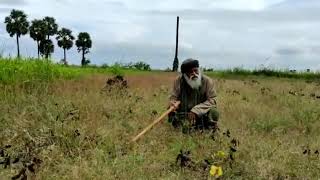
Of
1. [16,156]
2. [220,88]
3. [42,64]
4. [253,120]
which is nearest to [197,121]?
[253,120]

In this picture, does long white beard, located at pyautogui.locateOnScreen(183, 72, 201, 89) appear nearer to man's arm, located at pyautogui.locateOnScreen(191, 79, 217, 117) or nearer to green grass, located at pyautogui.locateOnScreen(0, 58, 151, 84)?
man's arm, located at pyautogui.locateOnScreen(191, 79, 217, 117)

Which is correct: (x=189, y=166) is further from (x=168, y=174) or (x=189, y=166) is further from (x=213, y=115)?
(x=213, y=115)

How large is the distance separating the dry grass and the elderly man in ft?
0.68

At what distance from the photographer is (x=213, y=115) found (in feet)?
24.9

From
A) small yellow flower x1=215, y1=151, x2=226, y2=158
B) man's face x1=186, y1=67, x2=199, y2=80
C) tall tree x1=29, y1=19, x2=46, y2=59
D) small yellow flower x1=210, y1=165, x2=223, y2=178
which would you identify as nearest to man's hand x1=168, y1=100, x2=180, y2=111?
man's face x1=186, y1=67, x2=199, y2=80

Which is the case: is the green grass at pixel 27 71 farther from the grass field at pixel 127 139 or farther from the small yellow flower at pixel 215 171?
the small yellow flower at pixel 215 171

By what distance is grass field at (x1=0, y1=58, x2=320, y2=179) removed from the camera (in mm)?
5395

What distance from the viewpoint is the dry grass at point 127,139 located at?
543 centimetres

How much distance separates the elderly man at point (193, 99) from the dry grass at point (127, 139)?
0.21 m

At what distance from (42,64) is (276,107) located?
4349 mm

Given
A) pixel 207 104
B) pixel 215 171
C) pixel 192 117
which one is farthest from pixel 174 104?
pixel 215 171

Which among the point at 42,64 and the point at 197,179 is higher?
the point at 42,64

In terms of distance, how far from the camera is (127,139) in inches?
256

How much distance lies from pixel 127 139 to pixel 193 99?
1426mm
